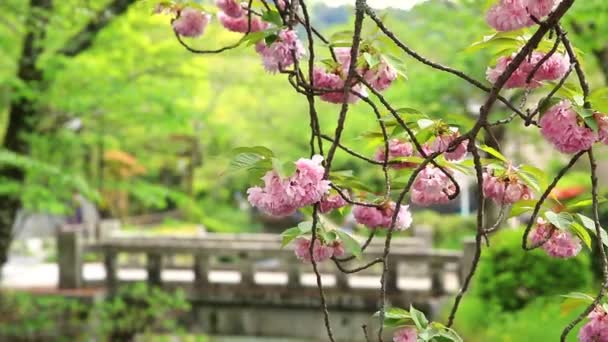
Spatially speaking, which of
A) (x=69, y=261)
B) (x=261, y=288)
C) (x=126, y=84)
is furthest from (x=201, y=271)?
(x=126, y=84)

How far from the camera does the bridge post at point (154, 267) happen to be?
11.3 m

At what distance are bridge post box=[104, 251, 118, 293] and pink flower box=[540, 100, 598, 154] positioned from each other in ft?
33.8

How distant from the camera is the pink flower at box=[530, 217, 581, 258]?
1821 mm

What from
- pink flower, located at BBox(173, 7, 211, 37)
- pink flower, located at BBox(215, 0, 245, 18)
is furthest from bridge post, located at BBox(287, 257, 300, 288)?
pink flower, located at BBox(215, 0, 245, 18)

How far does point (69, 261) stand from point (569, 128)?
10441mm

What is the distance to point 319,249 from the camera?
1777 millimetres

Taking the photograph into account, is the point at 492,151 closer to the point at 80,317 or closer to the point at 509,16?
the point at 509,16

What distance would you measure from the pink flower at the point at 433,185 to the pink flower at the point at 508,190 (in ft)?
0.26

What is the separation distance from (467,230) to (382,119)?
17.2m

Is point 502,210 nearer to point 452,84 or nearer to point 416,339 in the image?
point 416,339

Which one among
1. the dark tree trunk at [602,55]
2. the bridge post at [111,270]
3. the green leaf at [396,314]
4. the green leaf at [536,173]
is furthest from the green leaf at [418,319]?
the bridge post at [111,270]

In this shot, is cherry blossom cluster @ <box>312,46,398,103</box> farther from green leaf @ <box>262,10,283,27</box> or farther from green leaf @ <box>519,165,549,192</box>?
green leaf @ <box>519,165,549,192</box>

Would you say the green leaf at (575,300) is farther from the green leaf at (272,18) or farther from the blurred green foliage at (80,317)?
the blurred green foliage at (80,317)

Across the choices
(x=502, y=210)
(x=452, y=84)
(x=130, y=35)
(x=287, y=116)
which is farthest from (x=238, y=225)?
(x=502, y=210)
